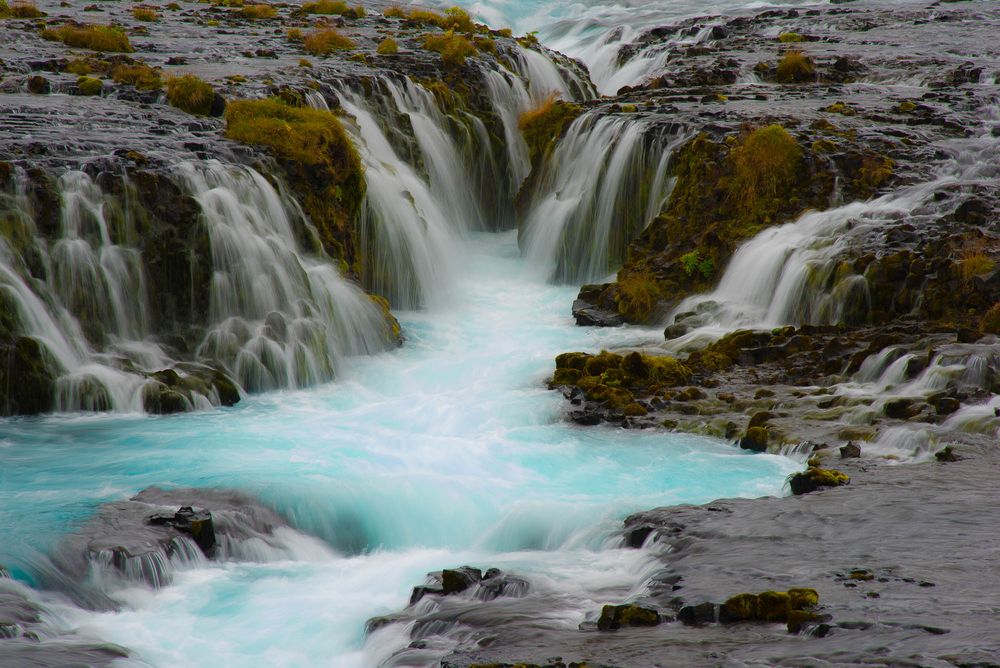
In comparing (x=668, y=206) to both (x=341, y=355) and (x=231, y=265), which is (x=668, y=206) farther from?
(x=231, y=265)

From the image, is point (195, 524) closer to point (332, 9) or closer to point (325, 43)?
point (325, 43)

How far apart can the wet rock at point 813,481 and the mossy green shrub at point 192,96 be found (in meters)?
12.7

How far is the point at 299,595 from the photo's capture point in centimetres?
907

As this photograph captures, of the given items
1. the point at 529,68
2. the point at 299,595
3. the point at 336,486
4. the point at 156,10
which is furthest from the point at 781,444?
the point at 156,10

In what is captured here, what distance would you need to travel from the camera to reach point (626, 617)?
24.6ft

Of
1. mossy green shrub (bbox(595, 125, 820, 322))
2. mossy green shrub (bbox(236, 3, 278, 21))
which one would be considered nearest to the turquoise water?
mossy green shrub (bbox(595, 125, 820, 322))

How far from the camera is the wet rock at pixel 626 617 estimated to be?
24.5 feet

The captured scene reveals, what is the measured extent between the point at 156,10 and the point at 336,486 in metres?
24.6

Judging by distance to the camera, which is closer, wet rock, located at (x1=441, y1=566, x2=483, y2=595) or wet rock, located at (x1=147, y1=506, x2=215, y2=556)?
wet rock, located at (x1=441, y1=566, x2=483, y2=595)

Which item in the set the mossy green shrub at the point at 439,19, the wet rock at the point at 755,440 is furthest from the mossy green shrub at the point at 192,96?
the mossy green shrub at the point at 439,19

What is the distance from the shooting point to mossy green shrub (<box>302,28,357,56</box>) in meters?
25.9

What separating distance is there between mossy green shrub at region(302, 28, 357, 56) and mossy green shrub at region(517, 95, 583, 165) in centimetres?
566

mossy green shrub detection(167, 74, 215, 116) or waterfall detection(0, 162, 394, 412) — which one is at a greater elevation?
mossy green shrub detection(167, 74, 215, 116)

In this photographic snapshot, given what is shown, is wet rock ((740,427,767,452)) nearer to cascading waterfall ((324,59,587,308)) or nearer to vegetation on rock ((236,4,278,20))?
cascading waterfall ((324,59,587,308))
